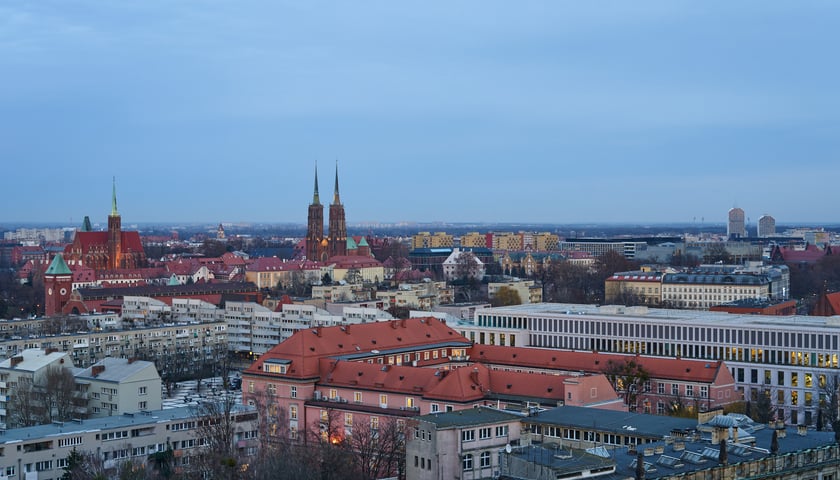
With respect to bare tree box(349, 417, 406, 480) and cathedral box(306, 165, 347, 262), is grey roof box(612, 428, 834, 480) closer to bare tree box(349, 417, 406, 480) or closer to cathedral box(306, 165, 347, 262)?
bare tree box(349, 417, 406, 480)

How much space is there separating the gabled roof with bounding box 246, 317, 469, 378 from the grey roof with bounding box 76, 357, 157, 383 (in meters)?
5.76

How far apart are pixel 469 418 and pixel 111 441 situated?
18321mm

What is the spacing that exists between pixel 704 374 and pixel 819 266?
11526cm

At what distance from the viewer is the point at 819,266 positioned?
170 meters

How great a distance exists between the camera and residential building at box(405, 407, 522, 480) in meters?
41.0

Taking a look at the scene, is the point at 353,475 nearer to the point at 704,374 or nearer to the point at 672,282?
the point at 704,374

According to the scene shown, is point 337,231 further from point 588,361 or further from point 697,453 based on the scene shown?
point 697,453

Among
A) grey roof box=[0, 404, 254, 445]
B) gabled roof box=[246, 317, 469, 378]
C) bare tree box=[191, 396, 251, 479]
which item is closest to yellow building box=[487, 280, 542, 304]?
gabled roof box=[246, 317, 469, 378]

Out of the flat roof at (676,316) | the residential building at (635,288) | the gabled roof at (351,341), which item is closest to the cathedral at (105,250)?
the residential building at (635,288)

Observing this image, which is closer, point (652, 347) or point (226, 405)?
point (226, 405)

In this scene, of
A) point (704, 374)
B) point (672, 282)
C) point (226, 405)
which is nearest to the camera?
point (226, 405)

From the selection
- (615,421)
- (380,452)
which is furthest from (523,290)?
(615,421)

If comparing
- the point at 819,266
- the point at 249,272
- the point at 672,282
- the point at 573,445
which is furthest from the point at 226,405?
the point at 819,266

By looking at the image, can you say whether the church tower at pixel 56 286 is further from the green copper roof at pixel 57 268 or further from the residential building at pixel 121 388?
the residential building at pixel 121 388
